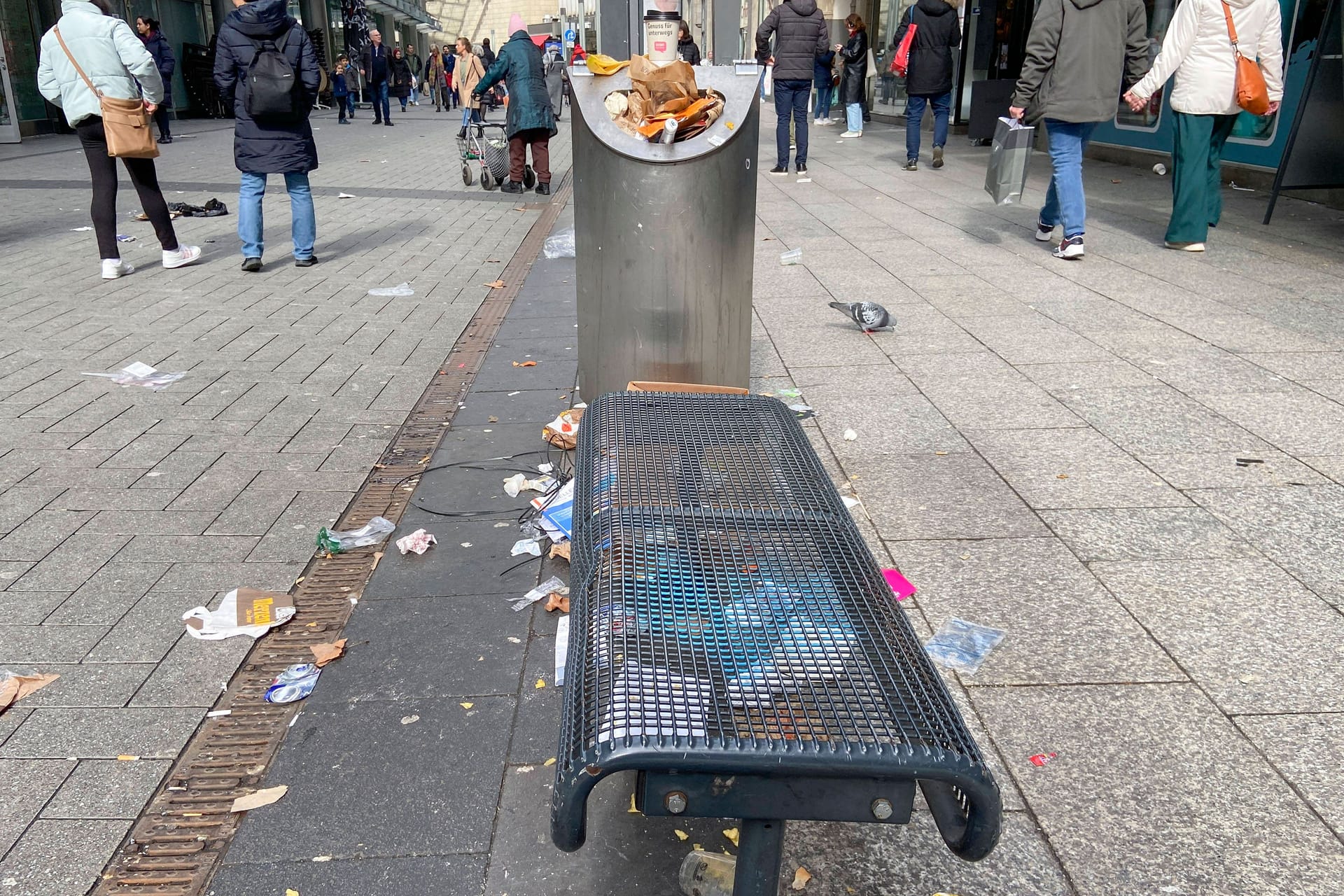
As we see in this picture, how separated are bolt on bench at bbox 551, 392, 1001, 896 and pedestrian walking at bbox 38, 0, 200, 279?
256 inches

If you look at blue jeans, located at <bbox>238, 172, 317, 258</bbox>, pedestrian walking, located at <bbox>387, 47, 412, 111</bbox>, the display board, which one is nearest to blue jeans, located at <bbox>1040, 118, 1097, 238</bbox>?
the display board

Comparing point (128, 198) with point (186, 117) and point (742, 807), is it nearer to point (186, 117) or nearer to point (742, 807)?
point (742, 807)

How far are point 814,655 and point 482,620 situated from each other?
157cm

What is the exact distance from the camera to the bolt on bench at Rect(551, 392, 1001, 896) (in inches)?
54.8

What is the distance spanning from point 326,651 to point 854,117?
58.3ft

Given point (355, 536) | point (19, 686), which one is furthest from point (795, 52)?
point (19, 686)

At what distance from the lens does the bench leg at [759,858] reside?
1.58 meters

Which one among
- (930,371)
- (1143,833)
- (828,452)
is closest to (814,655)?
(1143,833)

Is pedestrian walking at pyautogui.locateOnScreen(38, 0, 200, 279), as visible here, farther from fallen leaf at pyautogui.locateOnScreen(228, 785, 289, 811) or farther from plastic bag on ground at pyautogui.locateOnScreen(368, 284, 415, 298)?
fallen leaf at pyautogui.locateOnScreen(228, 785, 289, 811)

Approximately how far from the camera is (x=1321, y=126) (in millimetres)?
8297

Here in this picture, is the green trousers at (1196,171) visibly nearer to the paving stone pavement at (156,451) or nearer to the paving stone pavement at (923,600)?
the paving stone pavement at (923,600)

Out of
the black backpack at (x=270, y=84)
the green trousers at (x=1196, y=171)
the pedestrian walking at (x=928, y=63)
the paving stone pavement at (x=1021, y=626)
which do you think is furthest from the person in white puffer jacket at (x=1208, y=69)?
the pedestrian walking at (x=928, y=63)

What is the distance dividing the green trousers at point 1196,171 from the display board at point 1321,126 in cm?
98

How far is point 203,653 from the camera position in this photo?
282 centimetres
